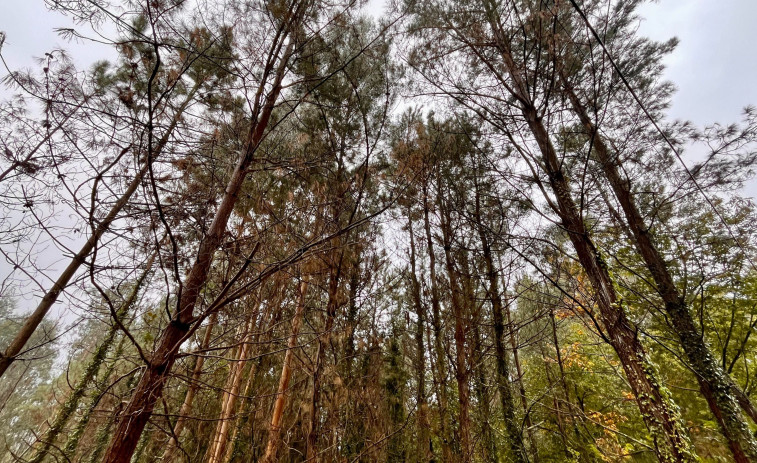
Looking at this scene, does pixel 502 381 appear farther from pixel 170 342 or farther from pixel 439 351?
pixel 170 342

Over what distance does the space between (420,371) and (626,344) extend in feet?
12.4

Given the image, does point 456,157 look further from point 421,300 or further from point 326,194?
point 326,194

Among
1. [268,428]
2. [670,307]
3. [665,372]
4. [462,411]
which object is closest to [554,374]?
[665,372]

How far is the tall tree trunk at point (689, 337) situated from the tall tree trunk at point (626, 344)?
508mm

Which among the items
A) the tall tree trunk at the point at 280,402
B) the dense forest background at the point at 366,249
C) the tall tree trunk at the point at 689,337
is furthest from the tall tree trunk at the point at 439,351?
the tall tree trunk at the point at 689,337

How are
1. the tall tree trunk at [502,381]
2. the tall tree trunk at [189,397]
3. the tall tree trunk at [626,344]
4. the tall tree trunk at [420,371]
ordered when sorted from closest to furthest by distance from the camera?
the tall tree trunk at [189,397] < the tall tree trunk at [626,344] < the tall tree trunk at [420,371] < the tall tree trunk at [502,381]

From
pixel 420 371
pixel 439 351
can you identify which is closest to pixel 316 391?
pixel 439 351

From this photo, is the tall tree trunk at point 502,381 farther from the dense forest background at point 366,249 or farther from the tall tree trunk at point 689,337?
the tall tree trunk at point 689,337

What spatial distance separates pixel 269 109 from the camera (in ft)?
8.67

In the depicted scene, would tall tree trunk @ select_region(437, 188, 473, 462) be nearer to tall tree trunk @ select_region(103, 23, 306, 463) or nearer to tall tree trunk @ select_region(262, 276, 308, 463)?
tall tree trunk @ select_region(262, 276, 308, 463)

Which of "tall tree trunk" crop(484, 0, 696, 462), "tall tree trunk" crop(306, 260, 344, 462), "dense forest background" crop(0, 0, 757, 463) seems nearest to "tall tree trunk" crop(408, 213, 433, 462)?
"dense forest background" crop(0, 0, 757, 463)

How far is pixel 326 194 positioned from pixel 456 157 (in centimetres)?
390

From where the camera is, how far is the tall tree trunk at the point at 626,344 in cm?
238

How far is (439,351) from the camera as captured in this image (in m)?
4.94
